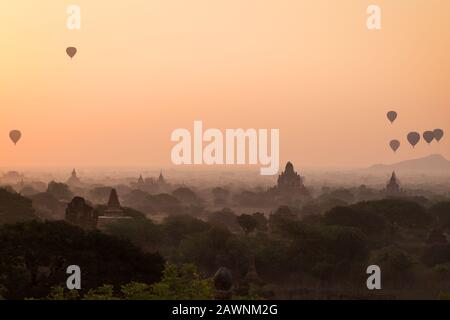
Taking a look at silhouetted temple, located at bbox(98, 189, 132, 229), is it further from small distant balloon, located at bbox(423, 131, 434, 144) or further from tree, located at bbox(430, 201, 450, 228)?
small distant balloon, located at bbox(423, 131, 434, 144)

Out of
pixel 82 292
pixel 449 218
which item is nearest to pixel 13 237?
pixel 82 292

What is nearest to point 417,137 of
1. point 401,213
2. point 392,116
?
point 392,116

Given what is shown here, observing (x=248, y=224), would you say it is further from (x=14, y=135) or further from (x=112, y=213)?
(x=14, y=135)

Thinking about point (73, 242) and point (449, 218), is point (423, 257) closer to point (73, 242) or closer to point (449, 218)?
point (449, 218)

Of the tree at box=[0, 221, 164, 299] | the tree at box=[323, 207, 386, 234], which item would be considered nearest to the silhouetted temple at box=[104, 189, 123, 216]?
the tree at box=[323, 207, 386, 234]

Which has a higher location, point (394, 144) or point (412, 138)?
point (412, 138)

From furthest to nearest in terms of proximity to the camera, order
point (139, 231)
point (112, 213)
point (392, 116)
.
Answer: point (392, 116) < point (112, 213) < point (139, 231)
